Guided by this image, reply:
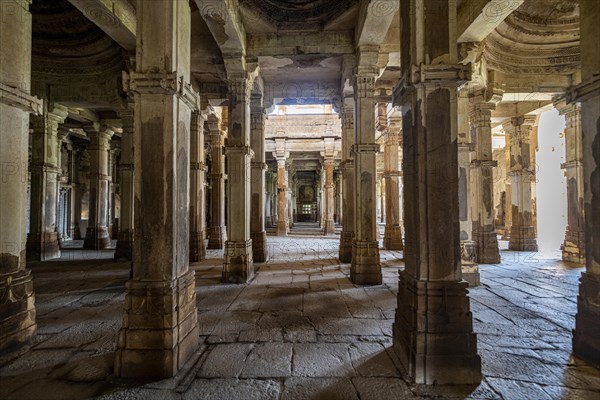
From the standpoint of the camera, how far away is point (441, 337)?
278 centimetres

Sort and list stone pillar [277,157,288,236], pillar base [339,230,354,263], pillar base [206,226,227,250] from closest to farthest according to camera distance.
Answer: pillar base [339,230,354,263] < pillar base [206,226,227,250] < stone pillar [277,157,288,236]

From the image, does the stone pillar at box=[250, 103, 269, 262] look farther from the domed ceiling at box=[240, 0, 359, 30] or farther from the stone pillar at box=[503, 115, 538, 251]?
the stone pillar at box=[503, 115, 538, 251]

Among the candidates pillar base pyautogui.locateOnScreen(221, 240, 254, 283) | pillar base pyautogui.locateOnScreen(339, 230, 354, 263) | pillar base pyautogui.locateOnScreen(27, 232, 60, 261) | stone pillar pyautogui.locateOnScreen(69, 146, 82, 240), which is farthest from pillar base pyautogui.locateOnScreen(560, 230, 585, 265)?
stone pillar pyautogui.locateOnScreen(69, 146, 82, 240)

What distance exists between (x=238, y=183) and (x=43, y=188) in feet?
22.8

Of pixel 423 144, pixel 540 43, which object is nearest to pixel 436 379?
pixel 423 144

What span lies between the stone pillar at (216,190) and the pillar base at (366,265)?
653cm

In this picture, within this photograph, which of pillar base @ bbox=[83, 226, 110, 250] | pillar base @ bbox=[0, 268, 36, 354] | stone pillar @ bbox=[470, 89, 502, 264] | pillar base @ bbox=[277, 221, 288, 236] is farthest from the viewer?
pillar base @ bbox=[277, 221, 288, 236]

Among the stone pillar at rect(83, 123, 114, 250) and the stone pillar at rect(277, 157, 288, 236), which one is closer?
the stone pillar at rect(83, 123, 114, 250)

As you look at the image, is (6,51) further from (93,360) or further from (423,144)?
(423,144)

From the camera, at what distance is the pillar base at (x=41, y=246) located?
9117mm

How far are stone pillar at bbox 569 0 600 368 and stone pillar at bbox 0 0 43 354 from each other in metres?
5.93

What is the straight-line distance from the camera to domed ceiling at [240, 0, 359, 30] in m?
6.26

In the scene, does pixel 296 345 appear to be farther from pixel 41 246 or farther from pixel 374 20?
pixel 41 246

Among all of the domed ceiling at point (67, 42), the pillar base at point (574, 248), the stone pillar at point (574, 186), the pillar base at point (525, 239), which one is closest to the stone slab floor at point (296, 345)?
the pillar base at point (574, 248)
